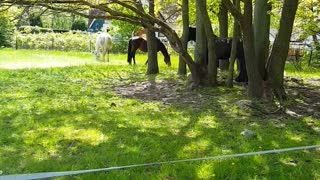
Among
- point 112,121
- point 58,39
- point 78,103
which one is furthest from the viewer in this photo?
point 58,39

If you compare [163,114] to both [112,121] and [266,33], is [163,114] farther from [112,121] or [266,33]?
[266,33]

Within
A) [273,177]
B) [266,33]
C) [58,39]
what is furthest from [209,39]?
[58,39]

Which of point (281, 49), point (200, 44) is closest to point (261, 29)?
point (281, 49)

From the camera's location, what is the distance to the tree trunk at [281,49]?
8.44m

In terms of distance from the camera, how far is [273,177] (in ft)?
13.9

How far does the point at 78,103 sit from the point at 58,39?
23.3 m

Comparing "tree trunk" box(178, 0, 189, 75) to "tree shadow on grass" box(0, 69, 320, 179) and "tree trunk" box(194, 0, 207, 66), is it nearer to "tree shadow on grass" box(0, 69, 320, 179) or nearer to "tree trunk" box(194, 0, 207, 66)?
"tree trunk" box(194, 0, 207, 66)

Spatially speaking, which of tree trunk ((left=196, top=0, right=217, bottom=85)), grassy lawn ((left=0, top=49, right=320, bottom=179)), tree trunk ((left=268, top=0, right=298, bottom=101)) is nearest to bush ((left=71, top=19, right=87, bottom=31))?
grassy lawn ((left=0, top=49, right=320, bottom=179))

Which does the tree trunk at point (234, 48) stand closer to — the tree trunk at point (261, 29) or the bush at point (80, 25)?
the tree trunk at point (261, 29)

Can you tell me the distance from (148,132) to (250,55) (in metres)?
3.36

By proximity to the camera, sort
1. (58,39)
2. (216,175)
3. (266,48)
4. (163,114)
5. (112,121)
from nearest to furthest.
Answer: (216,175)
(112,121)
(163,114)
(266,48)
(58,39)

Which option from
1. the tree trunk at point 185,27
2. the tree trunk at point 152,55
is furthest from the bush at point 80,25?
A: the tree trunk at point 185,27

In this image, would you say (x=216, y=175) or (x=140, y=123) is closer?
(x=216, y=175)

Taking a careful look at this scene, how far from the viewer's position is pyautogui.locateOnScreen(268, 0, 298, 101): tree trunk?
332 inches
